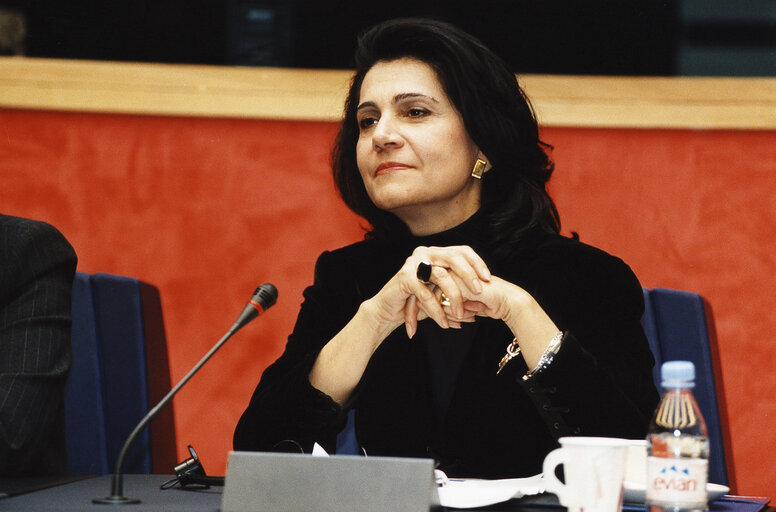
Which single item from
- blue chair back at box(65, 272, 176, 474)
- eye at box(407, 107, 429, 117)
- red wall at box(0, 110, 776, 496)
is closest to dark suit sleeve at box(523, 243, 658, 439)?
eye at box(407, 107, 429, 117)

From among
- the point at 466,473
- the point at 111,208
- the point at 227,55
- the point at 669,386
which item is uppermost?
the point at 227,55

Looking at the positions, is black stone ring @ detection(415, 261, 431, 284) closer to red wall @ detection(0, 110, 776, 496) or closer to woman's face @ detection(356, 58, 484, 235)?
woman's face @ detection(356, 58, 484, 235)

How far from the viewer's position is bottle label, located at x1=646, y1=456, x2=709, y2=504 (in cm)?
88

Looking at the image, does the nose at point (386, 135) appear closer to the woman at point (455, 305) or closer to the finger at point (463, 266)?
the woman at point (455, 305)

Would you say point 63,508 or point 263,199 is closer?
point 63,508

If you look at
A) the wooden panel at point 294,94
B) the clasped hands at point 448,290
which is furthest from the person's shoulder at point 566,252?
the wooden panel at point 294,94

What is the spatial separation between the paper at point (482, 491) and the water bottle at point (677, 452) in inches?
7.5

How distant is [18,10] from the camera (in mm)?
2398

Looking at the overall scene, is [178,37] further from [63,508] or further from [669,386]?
[669,386]

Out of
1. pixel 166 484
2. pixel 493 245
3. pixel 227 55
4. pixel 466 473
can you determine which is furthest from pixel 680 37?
pixel 166 484

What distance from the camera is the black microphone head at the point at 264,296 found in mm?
1272

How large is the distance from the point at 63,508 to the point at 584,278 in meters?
0.89

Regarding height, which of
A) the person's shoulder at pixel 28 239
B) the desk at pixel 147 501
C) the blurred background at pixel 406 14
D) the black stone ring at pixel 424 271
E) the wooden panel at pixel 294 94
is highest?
the blurred background at pixel 406 14

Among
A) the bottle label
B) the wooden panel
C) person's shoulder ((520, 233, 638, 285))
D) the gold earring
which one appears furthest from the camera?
the wooden panel
